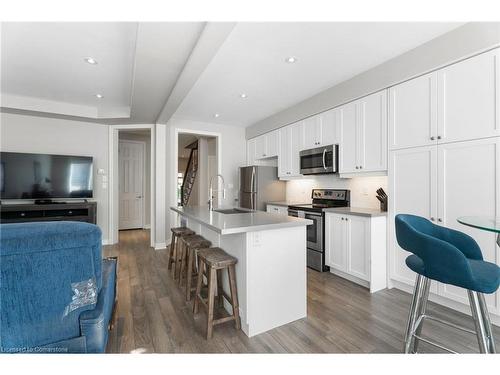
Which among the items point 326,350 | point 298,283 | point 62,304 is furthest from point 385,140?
point 62,304

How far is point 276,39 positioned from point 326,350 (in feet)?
8.38

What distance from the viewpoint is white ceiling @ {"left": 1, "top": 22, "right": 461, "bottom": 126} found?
2.06 metres

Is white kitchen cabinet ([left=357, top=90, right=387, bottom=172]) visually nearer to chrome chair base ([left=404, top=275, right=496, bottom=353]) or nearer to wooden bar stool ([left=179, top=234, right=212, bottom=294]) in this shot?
chrome chair base ([left=404, top=275, right=496, bottom=353])

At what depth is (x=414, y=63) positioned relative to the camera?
238 cm

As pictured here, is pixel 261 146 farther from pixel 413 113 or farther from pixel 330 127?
pixel 413 113

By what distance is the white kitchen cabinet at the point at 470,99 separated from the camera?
192cm

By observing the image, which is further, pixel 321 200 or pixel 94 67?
pixel 321 200

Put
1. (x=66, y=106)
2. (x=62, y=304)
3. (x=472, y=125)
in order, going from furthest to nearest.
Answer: (x=66, y=106) < (x=472, y=125) < (x=62, y=304)

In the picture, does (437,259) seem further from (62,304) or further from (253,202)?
(253,202)

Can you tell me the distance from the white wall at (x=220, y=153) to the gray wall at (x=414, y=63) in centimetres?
197

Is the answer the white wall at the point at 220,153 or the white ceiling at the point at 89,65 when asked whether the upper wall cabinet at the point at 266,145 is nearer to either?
the white wall at the point at 220,153

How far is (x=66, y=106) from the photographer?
4109 mm

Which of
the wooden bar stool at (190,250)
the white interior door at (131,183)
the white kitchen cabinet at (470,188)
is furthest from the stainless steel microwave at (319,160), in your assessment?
the white interior door at (131,183)

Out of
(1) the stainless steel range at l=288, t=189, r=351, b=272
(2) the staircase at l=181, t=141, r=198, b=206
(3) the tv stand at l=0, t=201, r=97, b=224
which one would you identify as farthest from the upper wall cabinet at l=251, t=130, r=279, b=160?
(3) the tv stand at l=0, t=201, r=97, b=224
